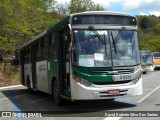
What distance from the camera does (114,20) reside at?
38.9 feet

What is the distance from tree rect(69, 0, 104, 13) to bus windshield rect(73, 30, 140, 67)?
2486 inches

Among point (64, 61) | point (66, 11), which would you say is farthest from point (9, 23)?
point (66, 11)

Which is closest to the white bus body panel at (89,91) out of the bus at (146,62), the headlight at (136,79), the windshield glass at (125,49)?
the headlight at (136,79)

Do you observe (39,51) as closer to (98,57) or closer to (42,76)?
(42,76)

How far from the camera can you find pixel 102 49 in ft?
37.3

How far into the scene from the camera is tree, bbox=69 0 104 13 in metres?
74.8

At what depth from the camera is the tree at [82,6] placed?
74.8 meters

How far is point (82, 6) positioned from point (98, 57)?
6559 cm

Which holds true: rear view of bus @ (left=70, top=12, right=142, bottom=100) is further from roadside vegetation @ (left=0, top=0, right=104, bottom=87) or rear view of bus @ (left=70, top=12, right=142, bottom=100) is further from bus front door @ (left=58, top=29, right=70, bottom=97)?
roadside vegetation @ (left=0, top=0, right=104, bottom=87)

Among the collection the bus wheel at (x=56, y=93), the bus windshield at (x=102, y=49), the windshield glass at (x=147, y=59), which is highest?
the bus windshield at (x=102, y=49)

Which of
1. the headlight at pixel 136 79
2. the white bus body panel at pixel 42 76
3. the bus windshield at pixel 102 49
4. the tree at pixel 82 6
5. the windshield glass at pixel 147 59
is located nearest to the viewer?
the bus windshield at pixel 102 49

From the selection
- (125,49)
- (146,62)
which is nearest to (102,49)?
(125,49)

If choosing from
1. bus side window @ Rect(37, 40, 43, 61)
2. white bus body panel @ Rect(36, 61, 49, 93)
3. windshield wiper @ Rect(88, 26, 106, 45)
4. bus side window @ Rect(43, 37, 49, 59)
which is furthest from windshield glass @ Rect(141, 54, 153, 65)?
windshield wiper @ Rect(88, 26, 106, 45)

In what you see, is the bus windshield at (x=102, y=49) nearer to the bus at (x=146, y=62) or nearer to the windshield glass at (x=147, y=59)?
the bus at (x=146, y=62)
